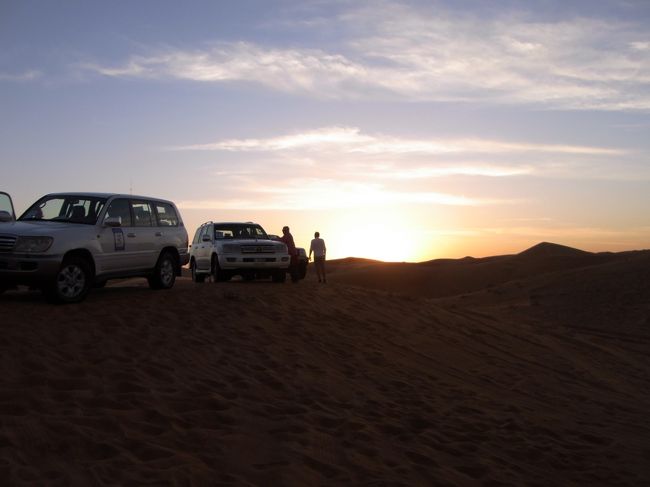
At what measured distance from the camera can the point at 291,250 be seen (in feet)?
69.7

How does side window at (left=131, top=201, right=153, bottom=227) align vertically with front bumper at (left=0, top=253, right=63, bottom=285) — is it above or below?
above

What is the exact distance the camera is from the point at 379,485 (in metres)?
6.39

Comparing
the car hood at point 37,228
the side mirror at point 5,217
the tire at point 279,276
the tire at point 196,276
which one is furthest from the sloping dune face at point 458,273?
the side mirror at point 5,217

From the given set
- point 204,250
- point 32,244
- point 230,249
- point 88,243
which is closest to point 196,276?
point 204,250

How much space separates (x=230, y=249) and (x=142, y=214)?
462 cm

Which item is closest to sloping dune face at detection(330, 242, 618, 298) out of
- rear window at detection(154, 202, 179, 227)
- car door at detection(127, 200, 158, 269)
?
rear window at detection(154, 202, 179, 227)

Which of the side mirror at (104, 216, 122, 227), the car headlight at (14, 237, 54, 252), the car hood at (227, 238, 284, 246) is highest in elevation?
the side mirror at (104, 216, 122, 227)

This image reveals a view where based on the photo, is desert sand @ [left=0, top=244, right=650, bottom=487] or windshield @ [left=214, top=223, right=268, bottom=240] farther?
windshield @ [left=214, top=223, right=268, bottom=240]

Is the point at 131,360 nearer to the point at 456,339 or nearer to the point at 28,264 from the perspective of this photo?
the point at 28,264

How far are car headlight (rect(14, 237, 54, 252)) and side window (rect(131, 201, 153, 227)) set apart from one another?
269 cm

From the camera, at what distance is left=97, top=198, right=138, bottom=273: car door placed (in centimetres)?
1319

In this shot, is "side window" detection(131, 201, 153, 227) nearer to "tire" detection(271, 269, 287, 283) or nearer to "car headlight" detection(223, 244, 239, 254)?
"car headlight" detection(223, 244, 239, 254)

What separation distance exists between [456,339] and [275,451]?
843cm

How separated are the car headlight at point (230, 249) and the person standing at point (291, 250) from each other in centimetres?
209
